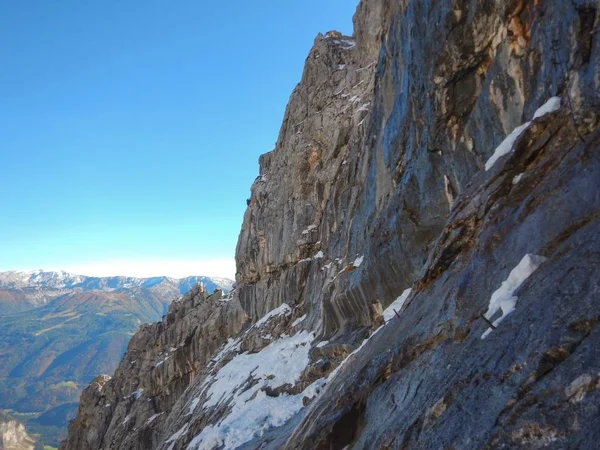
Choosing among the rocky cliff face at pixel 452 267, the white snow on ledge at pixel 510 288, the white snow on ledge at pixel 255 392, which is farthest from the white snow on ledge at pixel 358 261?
the white snow on ledge at pixel 510 288

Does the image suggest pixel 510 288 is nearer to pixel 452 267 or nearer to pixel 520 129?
pixel 452 267

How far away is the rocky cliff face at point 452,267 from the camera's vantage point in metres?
6.51

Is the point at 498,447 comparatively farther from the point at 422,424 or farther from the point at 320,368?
the point at 320,368

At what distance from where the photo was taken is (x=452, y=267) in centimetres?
1160

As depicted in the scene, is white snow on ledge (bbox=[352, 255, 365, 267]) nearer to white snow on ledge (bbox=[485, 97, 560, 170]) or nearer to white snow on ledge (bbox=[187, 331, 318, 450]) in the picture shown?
white snow on ledge (bbox=[187, 331, 318, 450])

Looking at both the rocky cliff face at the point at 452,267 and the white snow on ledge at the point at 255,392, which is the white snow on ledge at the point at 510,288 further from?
the white snow on ledge at the point at 255,392

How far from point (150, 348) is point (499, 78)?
66.8m

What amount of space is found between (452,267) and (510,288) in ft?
11.0

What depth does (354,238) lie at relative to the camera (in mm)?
29062

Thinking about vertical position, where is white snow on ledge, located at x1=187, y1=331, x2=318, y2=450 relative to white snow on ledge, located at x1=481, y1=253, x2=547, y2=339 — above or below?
below

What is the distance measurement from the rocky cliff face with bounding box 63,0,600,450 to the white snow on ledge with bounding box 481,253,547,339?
0.04 meters

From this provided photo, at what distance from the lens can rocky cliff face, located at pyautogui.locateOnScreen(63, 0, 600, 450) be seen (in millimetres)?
6508

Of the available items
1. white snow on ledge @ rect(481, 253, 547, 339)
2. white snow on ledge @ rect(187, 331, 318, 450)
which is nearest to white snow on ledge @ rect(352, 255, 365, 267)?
white snow on ledge @ rect(187, 331, 318, 450)

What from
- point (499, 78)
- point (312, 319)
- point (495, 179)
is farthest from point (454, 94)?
point (312, 319)
